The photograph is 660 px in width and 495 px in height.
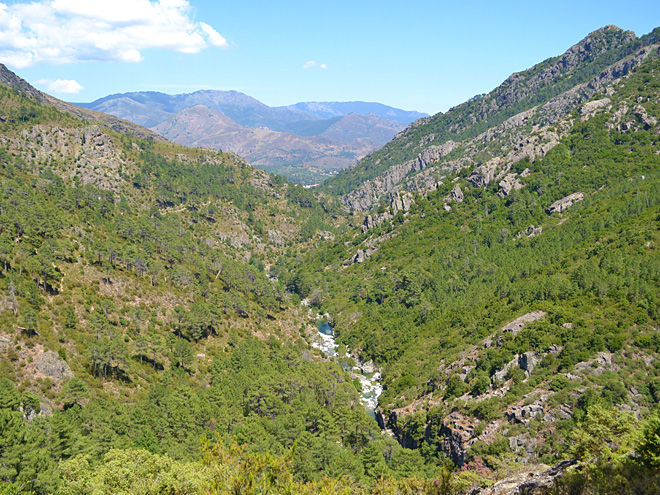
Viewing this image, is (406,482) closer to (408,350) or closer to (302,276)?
(408,350)

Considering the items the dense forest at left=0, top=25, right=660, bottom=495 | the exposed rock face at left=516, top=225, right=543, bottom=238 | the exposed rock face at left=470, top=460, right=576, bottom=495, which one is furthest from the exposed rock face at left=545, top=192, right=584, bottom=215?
the exposed rock face at left=470, top=460, right=576, bottom=495

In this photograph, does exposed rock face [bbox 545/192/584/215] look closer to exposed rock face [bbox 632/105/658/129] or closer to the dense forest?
the dense forest

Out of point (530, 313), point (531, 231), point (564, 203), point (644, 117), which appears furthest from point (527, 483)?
point (644, 117)

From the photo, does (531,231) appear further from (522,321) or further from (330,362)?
(330,362)

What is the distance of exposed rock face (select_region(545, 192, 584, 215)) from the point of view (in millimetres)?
169500

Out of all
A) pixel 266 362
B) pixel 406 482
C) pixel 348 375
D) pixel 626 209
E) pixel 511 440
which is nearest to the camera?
pixel 406 482

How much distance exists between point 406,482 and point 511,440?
135 ft

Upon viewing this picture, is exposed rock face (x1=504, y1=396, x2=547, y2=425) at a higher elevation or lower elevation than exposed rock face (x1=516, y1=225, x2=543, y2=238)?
lower

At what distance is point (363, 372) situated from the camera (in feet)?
415

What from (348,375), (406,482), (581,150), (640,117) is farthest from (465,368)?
(640,117)

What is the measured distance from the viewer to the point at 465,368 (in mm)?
97812

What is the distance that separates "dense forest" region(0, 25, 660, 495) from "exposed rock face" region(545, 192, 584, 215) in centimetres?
110

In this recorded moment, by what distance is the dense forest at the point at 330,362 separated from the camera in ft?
121

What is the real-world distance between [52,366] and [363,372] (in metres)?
80.2
